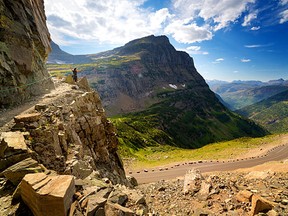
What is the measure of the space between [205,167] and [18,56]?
54791 mm

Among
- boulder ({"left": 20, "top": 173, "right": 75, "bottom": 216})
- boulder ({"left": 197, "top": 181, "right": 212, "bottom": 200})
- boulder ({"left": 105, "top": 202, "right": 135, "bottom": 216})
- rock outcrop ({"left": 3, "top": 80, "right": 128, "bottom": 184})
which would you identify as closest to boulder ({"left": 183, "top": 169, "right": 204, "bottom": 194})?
boulder ({"left": 197, "top": 181, "right": 212, "bottom": 200})

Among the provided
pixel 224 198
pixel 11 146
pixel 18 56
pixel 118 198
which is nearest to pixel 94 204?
pixel 118 198

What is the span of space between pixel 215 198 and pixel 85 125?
59.8ft

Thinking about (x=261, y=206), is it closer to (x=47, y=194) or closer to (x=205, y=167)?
(x=47, y=194)

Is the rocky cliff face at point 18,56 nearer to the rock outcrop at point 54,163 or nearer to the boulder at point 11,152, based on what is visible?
the rock outcrop at point 54,163

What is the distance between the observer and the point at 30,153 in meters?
10.7

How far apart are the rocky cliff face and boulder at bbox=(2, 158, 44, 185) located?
1390 centimetres

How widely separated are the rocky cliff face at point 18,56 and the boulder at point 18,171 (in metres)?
13.9

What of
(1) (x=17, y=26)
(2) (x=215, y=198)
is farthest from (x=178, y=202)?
(1) (x=17, y=26)

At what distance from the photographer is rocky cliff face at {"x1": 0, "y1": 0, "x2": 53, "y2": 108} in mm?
21094

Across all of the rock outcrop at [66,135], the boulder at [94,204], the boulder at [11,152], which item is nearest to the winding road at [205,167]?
the rock outcrop at [66,135]

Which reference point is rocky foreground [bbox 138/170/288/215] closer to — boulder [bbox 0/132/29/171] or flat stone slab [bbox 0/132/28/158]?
boulder [bbox 0/132/29/171]

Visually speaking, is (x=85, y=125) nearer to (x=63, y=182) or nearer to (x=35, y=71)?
(x=35, y=71)

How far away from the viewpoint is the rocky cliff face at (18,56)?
2109cm
